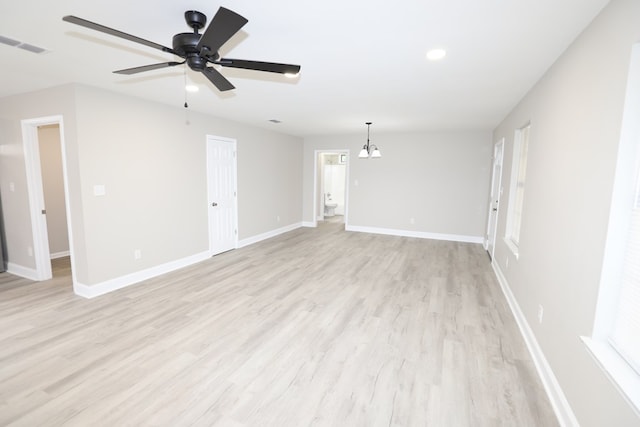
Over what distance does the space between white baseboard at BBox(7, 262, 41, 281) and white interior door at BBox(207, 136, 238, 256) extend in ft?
7.59

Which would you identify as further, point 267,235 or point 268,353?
point 267,235

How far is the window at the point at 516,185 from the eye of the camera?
12.4ft

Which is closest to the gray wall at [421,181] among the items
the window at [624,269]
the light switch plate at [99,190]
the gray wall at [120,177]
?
the gray wall at [120,177]

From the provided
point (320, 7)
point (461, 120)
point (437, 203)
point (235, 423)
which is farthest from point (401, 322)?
point (437, 203)

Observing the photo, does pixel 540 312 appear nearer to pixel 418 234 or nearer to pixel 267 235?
pixel 418 234

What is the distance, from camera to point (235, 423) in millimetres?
A: 1750

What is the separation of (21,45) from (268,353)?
3.14 m

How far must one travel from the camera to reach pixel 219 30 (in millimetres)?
1510

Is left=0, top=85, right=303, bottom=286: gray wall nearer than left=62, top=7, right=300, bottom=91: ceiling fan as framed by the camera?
Answer: No

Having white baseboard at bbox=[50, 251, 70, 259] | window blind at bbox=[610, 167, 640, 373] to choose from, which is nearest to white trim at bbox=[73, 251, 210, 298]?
white baseboard at bbox=[50, 251, 70, 259]

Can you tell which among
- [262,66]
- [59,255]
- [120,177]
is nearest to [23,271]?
[59,255]

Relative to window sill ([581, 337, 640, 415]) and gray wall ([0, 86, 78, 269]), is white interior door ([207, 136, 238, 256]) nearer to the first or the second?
gray wall ([0, 86, 78, 269])

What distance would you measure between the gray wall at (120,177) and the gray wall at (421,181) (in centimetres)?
341

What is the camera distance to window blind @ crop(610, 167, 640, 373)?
4.38ft
